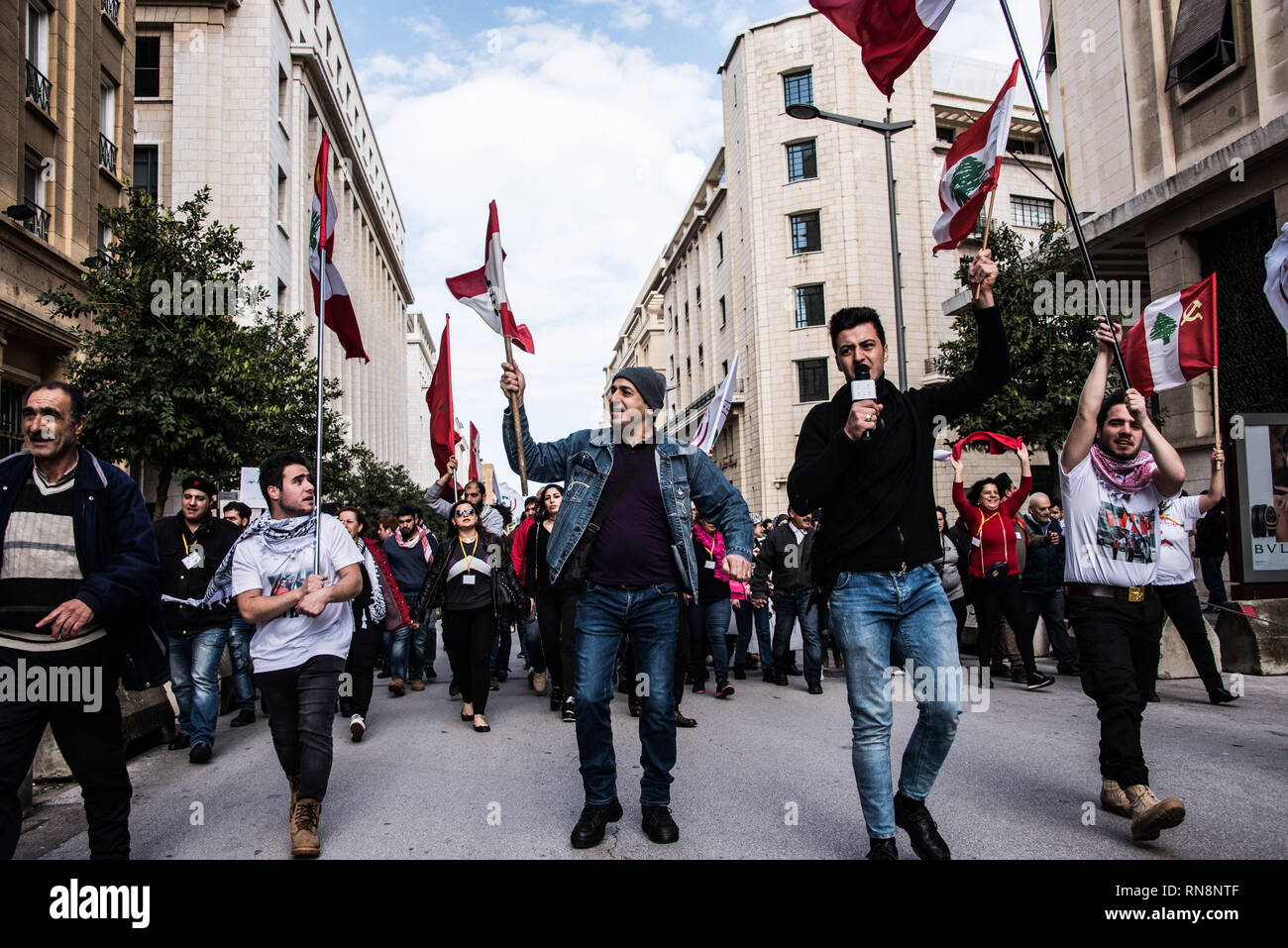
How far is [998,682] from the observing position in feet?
30.2

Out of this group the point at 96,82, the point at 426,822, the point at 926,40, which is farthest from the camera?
the point at 96,82

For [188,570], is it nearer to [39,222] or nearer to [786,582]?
[786,582]

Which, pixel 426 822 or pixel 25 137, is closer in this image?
pixel 426 822

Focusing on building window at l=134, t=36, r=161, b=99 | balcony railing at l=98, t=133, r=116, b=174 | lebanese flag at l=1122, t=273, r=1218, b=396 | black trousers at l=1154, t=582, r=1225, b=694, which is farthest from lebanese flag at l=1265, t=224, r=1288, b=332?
building window at l=134, t=36, r=161, b=99

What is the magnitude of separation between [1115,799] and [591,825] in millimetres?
2472

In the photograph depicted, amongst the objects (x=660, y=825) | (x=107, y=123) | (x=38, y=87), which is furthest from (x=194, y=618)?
(x=107, y=123)

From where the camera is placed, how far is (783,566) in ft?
32.9

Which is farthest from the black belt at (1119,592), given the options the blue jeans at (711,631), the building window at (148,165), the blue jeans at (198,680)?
the building window at (148,165)

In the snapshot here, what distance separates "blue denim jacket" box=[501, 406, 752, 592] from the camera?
4.32 meters

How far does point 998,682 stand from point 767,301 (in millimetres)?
28988

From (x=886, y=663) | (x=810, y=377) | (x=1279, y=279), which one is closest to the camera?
(x=886, y=663)

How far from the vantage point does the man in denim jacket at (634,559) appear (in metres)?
4.14
